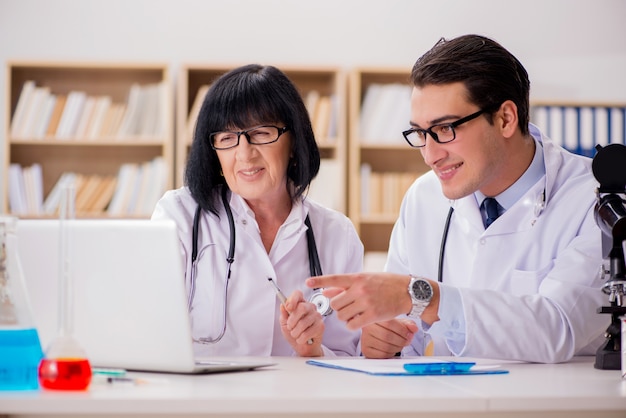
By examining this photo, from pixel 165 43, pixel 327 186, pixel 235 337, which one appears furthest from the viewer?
pixel 165 43

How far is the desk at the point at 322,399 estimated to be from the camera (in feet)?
3.37

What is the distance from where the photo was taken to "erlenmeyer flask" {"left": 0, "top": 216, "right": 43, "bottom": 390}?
115 centimetres

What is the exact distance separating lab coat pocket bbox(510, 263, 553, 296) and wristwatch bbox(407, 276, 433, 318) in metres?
0.44

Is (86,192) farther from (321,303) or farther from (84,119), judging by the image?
(321,303)

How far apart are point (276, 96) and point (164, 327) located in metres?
1.07

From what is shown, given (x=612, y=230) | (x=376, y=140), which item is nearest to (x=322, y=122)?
(x=376, y=140)

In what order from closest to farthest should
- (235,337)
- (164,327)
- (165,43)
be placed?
1. (164,327)
2. (235,337)
3. (165,43)

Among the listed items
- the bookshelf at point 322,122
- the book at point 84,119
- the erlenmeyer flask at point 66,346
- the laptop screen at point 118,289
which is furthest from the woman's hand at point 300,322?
the book at point 84,119

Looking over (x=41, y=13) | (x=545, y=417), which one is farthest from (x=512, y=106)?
(x=41, y=13)

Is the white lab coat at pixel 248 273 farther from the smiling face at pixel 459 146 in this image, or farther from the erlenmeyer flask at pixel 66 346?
the erlenmeyer flask at pixel 66 346

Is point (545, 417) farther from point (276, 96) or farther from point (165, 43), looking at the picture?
point (165, 43)

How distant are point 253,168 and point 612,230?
100 centimetres

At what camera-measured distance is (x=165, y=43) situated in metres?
4.73

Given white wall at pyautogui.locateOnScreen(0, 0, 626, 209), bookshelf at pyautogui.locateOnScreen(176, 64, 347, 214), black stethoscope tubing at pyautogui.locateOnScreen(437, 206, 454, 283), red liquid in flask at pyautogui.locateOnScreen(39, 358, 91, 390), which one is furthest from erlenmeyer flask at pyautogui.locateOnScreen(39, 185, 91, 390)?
white wall at pyautogui.locateOnScreen(0, 0, 626, 209)
